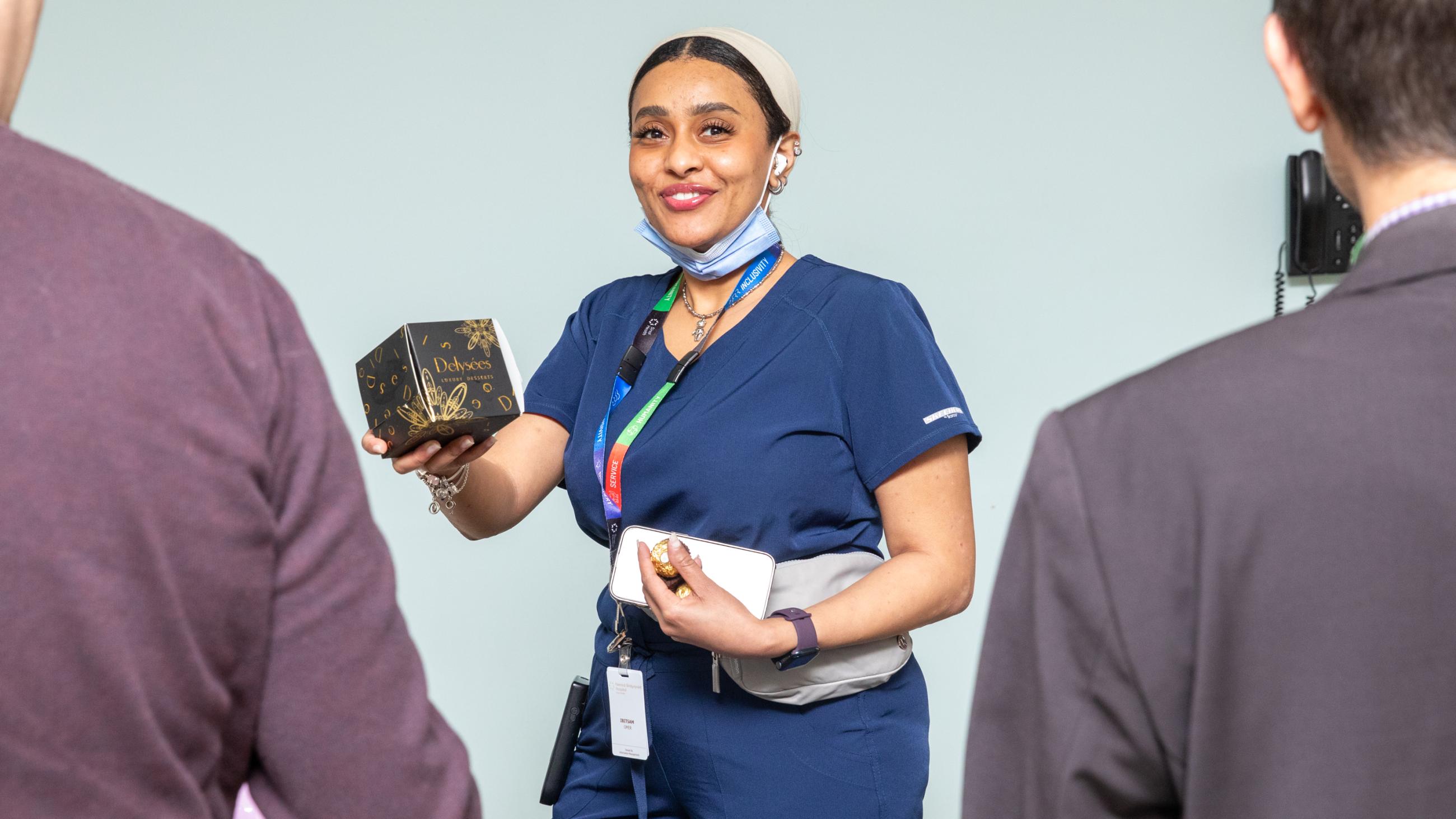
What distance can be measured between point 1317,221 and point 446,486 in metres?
1.87

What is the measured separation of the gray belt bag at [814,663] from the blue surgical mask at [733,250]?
16.1 inches

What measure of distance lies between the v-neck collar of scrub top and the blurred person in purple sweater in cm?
78

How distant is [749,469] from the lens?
1.42m

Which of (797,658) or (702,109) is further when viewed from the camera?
(702,109)

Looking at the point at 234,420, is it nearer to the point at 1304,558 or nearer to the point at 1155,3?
the point at 1304,558

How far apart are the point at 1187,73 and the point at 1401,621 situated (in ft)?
6.95

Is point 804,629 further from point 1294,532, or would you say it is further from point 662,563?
point 1294,532

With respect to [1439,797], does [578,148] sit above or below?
above

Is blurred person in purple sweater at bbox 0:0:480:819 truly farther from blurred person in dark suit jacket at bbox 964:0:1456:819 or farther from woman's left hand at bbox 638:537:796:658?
woman's left hand at bbox 638:537:796:658

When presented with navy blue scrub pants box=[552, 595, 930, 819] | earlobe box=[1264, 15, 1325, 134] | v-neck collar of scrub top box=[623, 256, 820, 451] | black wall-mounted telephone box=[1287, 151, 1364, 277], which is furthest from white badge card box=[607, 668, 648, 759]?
black wall-mounted telephone box=[1287, 151, 1364, 277]

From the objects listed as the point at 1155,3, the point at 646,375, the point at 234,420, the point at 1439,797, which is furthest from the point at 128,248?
the point at 1155,3

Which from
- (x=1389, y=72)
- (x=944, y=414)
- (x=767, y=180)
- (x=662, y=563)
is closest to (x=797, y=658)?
(x=662, y=563)

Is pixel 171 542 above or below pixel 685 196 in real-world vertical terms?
below

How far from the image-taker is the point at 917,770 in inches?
57.8
